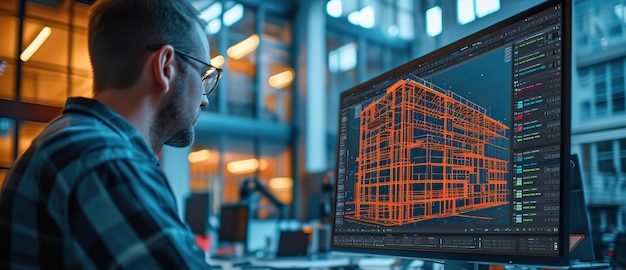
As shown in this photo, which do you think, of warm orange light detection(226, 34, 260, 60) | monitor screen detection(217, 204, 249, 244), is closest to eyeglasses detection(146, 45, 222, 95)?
monitor screen detection(217, 204, 249, 244)

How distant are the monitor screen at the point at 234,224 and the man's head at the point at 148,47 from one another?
343 centimetres

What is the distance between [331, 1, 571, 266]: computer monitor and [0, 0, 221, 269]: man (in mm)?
573

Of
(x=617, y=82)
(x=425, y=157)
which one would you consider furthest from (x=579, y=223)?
(x=617, y=82)

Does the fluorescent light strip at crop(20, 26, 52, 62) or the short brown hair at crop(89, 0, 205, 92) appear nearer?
the short brown hair at crop(89, 0, 205, 92)

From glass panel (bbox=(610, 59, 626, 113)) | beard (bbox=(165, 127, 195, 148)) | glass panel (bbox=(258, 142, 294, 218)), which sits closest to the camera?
beard (bbox=(165, 127, 195, 148))

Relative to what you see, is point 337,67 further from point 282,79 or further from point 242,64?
point 242,64

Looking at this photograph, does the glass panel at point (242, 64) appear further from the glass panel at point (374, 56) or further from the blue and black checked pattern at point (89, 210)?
the blue and black checked pattern at point (89, 210)

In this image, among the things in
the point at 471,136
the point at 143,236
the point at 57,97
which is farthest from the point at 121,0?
the point at 57,97

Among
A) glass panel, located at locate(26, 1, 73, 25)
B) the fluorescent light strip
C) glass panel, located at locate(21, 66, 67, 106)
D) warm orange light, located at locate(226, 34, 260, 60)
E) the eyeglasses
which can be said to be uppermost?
warm orange light, located at locate(226, 34, 260, 60)

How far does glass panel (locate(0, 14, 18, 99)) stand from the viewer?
6.01ft

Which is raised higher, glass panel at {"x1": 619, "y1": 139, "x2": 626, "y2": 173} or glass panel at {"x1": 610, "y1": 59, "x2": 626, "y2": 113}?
glass panel at {"x1": 610, "y1": 59, "x2": 626, "y2": 113}

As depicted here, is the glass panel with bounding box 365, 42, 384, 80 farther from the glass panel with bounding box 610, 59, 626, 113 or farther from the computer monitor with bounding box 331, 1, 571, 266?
the computer monitor with bounding box 331, 1, 571, 266

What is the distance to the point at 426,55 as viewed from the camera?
4.30 ft

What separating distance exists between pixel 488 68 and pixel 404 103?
0.82ft
